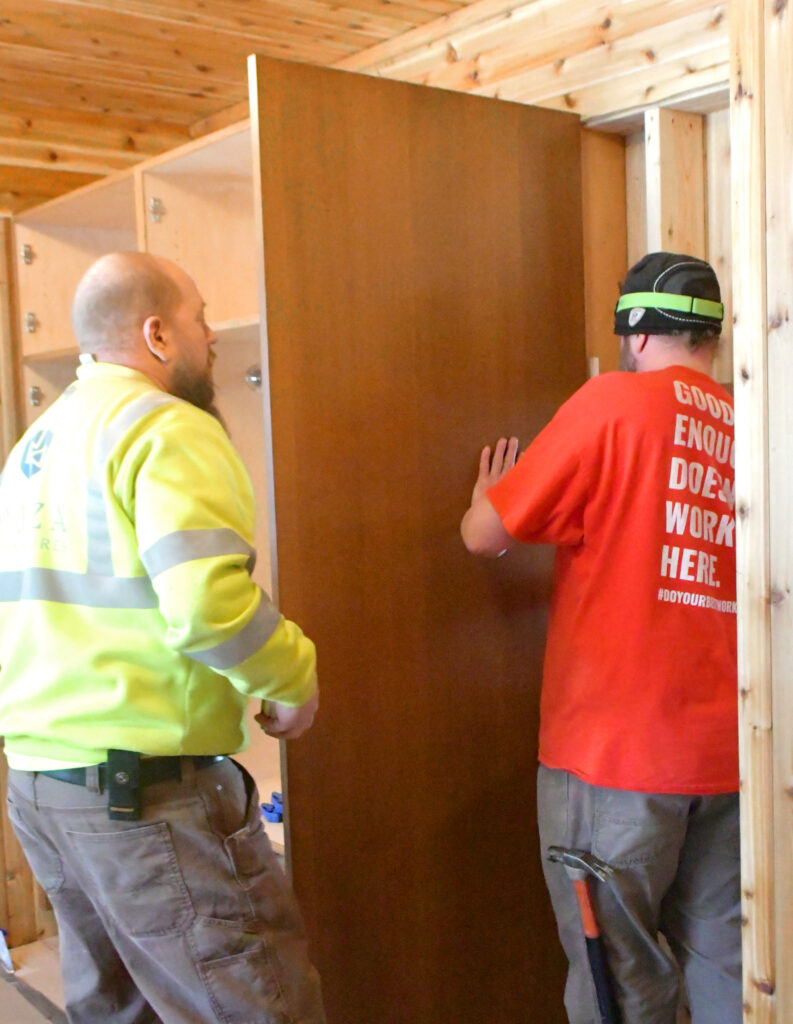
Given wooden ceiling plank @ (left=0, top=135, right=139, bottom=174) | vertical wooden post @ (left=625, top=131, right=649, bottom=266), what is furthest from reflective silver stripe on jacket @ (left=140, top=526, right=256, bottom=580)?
wooden ceiling plank @ (left=0, top=135, right=139, bottom=174)

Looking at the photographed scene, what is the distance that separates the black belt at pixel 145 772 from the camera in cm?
160

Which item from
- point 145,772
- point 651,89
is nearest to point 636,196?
point 651,89

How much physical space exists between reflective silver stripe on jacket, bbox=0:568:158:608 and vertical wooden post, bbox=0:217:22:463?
6.21 feet

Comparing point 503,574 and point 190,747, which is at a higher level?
point 503,574

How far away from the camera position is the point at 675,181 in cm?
232

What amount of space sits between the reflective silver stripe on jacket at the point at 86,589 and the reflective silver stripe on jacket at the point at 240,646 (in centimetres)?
12

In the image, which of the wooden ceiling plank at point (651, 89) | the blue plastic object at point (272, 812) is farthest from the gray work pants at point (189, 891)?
the wooden ceiling plank at point (651, 89)

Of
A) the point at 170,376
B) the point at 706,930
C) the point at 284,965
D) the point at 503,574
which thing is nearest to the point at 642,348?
the point at 503,574

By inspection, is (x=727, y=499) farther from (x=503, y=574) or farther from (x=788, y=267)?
(x=788, y=267)

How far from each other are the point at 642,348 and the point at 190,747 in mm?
1049

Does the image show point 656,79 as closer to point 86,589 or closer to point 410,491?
point 410,491

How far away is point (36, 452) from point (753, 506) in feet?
3.42

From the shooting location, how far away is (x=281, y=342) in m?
1.92

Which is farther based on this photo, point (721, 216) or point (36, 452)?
point (721, 216)
